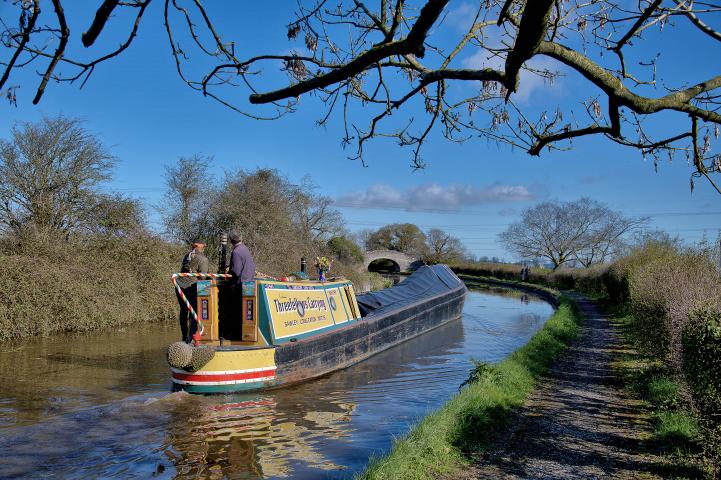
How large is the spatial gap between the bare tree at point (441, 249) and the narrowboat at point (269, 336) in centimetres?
5157

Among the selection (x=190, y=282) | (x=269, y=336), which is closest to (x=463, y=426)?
(x=269, y=336)

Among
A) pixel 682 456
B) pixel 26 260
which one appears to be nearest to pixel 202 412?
pixel 682 456

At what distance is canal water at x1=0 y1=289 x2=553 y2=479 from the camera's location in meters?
6.09

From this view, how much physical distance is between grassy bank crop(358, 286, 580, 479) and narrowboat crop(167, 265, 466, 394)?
10.1 feet

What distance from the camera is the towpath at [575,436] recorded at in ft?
16.9

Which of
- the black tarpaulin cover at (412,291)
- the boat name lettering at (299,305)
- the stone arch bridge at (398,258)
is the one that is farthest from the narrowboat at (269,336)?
the stone arch bridge at (398,258)

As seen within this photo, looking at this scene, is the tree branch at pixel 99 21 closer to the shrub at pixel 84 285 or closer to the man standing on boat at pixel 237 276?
the man standing on boat at pixel 237 276

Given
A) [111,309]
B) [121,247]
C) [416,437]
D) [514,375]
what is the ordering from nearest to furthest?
[416,437] → [514,375] → [111,309] → [121,247]

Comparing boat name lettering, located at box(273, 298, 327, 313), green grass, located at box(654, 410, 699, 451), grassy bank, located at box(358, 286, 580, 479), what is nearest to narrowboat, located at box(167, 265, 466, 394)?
boat name lettering, located at box(273, 298, 327, 313)

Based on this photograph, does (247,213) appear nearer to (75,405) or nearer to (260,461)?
(75,405)

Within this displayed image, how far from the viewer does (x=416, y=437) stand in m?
5.99

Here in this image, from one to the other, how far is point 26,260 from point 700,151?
1550 cm

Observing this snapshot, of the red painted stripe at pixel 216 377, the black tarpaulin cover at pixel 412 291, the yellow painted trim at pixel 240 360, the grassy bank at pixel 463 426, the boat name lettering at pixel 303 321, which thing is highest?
the black tarpaulin cover at pixel 412 291

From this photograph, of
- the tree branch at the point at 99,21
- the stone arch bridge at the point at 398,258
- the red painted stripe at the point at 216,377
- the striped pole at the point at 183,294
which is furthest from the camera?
the stone arch bridge at the point at 398,258
